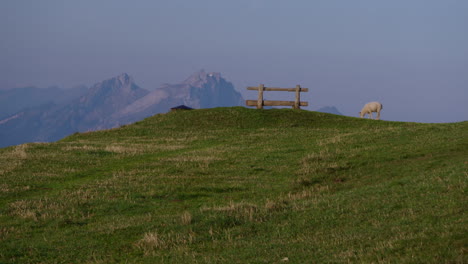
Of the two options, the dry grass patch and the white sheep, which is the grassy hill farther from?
the white sheep

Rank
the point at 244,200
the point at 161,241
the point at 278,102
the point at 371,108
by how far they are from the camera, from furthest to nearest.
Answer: the point at 371,108, the point at 278,102, the point at 244,200, the point at 161,241

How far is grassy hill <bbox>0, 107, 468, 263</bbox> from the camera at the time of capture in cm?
1151

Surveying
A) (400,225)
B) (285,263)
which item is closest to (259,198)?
(400,225)

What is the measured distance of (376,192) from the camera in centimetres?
1686

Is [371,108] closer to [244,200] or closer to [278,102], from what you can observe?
[278,102]

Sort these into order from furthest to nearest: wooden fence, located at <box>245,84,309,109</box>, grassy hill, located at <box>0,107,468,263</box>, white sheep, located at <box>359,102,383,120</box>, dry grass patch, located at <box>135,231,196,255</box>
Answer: white sheep, located at <box>359,102,383,120</box>
wooden fence, located at <box>245,84,309,109</box>
dry grass patch, located at <box>135,231,196,255</box>
grassy hill, located at <box>0,107,468,263</box>

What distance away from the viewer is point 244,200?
61.9 ft

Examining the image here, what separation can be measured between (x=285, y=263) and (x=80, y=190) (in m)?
13.3

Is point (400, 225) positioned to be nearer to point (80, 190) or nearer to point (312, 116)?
point (80, 190)

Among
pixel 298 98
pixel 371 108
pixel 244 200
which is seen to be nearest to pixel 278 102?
pixel 298 98

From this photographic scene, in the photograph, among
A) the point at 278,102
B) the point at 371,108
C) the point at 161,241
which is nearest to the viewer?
the point at 161,241

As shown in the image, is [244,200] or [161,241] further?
[244,200]

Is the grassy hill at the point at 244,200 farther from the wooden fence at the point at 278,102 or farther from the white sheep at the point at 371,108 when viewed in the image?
the white sheep at the point at 371,108

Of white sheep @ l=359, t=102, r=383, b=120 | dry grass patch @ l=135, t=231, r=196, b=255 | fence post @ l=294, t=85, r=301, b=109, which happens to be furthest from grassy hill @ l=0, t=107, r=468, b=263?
white sheep @ l=359, t=102, r=383, b=120
